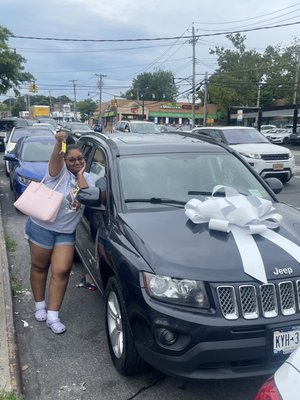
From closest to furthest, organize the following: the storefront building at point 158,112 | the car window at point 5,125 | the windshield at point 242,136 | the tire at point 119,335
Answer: the tire at point 119,335 < the windshield at point 242,136 < the car window at point 5,125 < the storefront building at point 158,112

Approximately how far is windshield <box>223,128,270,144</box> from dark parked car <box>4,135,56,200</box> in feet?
17.9

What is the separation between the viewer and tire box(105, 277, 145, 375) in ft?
10.5

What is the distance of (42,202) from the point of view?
157 inches

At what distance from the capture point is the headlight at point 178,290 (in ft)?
9.22

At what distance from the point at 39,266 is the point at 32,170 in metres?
5.48

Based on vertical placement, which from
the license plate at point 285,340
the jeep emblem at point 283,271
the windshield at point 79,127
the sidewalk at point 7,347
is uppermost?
the jeep emblem at point 283,271

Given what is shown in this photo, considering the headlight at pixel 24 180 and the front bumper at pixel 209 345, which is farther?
the headlight at pixel 24 180

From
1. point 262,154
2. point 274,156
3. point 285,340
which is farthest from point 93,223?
point 274,156

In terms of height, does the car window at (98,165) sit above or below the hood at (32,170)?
above

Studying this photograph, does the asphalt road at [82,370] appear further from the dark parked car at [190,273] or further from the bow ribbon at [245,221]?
the bow ribbon at [245,221]

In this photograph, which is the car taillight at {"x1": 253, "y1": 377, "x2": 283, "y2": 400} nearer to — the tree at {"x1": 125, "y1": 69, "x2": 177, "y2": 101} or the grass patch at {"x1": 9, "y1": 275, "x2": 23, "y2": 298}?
the grass patch at {"x1": 9, "y1": 275, "x2": 23, "y2": 298}

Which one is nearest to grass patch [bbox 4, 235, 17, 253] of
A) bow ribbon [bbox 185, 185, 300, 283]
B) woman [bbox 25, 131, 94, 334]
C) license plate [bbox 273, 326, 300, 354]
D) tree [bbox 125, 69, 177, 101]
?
woman [bbox 25, 131, 94, 334]

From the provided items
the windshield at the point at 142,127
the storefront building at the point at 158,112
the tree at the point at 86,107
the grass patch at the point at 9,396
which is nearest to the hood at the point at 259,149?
the windshield at the point at 142,127

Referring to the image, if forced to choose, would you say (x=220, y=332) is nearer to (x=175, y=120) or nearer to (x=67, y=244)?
(x=67, y=244)
